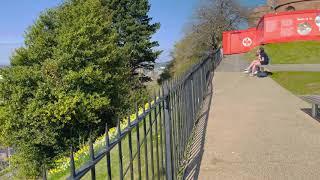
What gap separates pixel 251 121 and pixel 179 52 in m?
53.5

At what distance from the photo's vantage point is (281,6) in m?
62.9

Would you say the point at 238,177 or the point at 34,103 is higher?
the point at 238,177

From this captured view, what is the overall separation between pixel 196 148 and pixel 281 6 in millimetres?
60382

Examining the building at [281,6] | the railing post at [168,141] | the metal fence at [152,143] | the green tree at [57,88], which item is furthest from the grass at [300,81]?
the building at [281,6]

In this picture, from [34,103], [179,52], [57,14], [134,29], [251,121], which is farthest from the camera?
[179,52]

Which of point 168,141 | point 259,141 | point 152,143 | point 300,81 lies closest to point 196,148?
point 259,141

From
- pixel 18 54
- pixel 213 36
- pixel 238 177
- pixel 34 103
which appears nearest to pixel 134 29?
pixel 213 36

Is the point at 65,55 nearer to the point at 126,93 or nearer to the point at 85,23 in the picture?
the point at 85,23

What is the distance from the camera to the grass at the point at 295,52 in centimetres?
2639

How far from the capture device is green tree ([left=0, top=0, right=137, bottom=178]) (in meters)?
30.2

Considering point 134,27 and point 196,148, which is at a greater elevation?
point 134,27

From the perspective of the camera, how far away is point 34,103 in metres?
30.0

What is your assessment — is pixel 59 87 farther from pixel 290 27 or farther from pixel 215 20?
pixel 215 20

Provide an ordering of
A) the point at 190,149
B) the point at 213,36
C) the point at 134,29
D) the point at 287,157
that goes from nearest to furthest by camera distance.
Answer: the point at 287,157
the point at 190,149
the point at 134,29
the point at 213,36
